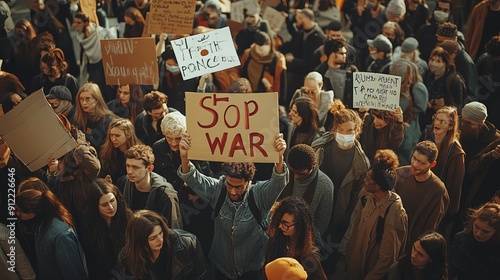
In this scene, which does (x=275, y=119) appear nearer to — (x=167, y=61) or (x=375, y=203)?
(x=375, y=203)

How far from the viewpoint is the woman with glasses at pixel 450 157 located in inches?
267

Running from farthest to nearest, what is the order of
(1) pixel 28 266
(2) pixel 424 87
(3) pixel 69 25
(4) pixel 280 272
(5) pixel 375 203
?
1. (3) pixel 69 25
2. (2) pixel 424 87
3. (5) pixel 375 203
4. (1) pixel 28 266
5. (4) pixel 280 272

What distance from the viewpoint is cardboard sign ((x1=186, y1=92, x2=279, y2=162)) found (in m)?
5.78

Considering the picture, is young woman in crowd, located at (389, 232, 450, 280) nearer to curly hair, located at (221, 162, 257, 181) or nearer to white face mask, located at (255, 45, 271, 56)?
curly hair, located at (221, 162, 257, 181)

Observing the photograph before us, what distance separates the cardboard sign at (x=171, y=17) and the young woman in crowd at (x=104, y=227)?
354cm

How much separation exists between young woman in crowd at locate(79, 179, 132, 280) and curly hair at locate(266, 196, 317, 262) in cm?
115

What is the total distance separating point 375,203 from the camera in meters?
5.93

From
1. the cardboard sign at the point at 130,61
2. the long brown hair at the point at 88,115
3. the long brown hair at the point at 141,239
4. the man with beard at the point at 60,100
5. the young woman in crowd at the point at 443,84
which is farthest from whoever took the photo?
the young woman in crowd at the point at 443,84

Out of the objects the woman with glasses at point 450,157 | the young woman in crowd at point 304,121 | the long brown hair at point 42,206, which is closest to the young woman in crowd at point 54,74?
the young woman in crowd at point 304,121

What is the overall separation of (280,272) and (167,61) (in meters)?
4.39

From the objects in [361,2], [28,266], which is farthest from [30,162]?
[361,2]

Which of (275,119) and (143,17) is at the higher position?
(275,119)

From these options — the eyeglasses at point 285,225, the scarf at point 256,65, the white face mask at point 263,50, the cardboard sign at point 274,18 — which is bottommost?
the cardboard sign at point 274,18

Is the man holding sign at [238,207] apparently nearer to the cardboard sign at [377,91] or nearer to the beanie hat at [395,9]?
the cardboard sign at [377,91]
